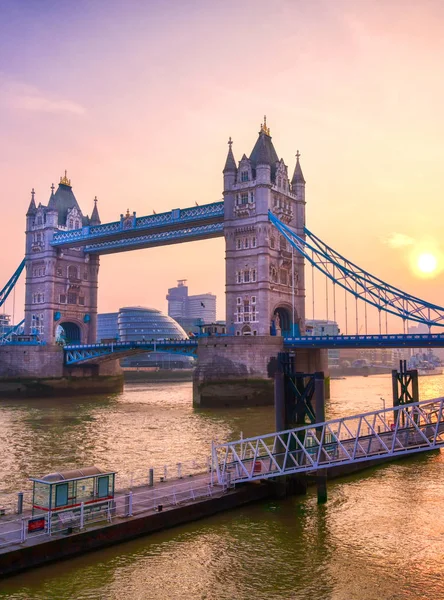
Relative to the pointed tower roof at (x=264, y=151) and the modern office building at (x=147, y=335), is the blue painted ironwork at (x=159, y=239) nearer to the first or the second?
the pointed tower roof at (x=264, y=151)

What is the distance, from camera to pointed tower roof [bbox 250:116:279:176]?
79.2m

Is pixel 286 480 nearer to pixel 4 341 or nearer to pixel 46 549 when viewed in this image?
pixel 46 549

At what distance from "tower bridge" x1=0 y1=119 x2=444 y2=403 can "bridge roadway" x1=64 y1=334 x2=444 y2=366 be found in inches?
6.6

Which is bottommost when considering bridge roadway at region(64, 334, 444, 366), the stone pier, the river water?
the river water

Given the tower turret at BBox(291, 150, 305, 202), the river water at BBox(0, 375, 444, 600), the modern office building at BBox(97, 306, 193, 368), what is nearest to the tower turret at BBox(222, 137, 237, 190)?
the tower turret at BBox(291, 150, 305, 202)

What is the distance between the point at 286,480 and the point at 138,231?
70249 millimetres

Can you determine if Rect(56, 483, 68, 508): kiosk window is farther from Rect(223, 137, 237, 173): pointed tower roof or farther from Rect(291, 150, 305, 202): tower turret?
Rect(291, 150, 305, 202): tower turret

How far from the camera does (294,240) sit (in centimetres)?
8175

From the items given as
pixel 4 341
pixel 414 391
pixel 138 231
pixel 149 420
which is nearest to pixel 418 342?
pixel 414 391

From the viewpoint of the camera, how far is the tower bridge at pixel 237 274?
6981 centimetres

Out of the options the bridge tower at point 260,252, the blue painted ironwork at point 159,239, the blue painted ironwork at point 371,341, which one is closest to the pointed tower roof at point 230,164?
the bridge tower at point 260,252

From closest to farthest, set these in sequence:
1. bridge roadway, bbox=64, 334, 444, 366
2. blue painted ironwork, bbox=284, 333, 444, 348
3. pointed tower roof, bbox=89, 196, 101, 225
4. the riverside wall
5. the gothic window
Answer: blue painted ironwork, bbox=284, 333, 444, 348 → bridge roadway, bbox=64, 334, 444, 366 → the riverside wall → the gothic window → pointed tower roof, bbox=89, 196, 101, 225

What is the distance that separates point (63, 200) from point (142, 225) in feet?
80.2

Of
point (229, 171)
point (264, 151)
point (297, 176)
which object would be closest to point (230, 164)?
point (229, 171)
